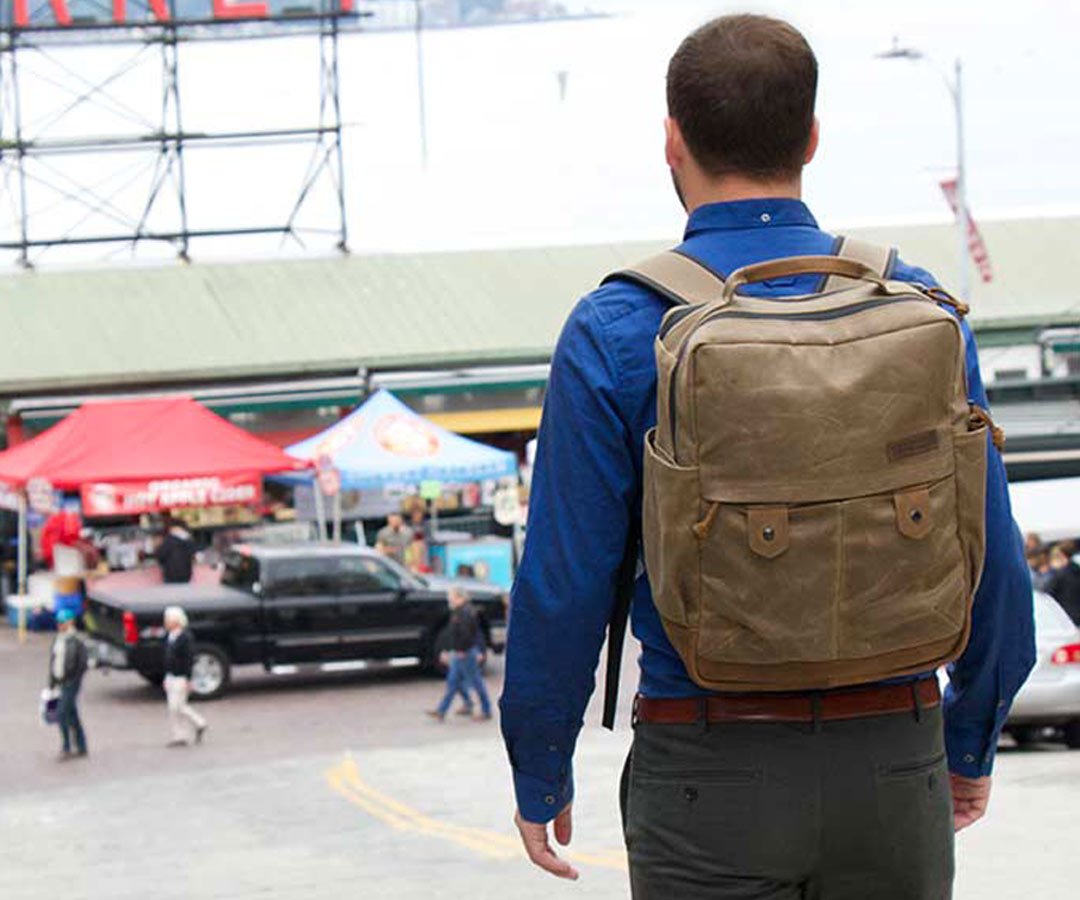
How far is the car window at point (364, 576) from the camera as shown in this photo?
2462 centimetres

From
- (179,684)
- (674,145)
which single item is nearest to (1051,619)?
(179,684)

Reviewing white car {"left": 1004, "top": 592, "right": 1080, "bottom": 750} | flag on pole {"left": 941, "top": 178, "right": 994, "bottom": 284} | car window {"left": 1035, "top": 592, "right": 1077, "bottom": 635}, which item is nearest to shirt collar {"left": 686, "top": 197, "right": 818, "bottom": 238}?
white car {"left": 1004, "top": 592, "right": 1080, "bottom": 750}

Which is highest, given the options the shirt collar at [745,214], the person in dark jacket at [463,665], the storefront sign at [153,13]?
the storefront sign at [153,13]

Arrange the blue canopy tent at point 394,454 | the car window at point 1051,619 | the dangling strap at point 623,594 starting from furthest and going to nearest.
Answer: the blue canopy tent at point 394,454, the car window at point 1051,619, the dangling strap at point 623,594

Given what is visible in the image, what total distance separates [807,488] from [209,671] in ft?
71.7

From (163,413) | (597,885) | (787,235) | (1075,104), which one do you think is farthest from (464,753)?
(1075,104)

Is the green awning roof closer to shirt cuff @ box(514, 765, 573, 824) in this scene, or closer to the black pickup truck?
the black pickup truck

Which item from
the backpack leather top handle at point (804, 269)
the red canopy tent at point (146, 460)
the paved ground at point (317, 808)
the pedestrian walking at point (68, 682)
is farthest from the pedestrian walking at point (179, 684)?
the backpack leather top handle at point (804, 269)

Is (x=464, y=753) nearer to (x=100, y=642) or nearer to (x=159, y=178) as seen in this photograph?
(x=100, y=642)

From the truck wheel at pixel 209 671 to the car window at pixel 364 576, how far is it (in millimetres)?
1630

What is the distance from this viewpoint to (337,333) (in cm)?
3678

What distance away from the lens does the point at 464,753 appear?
18797mm

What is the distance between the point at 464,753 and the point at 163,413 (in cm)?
1153

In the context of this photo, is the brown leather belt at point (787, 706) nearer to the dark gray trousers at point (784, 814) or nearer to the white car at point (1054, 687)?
the dark gray trousers at point (784, 814)
